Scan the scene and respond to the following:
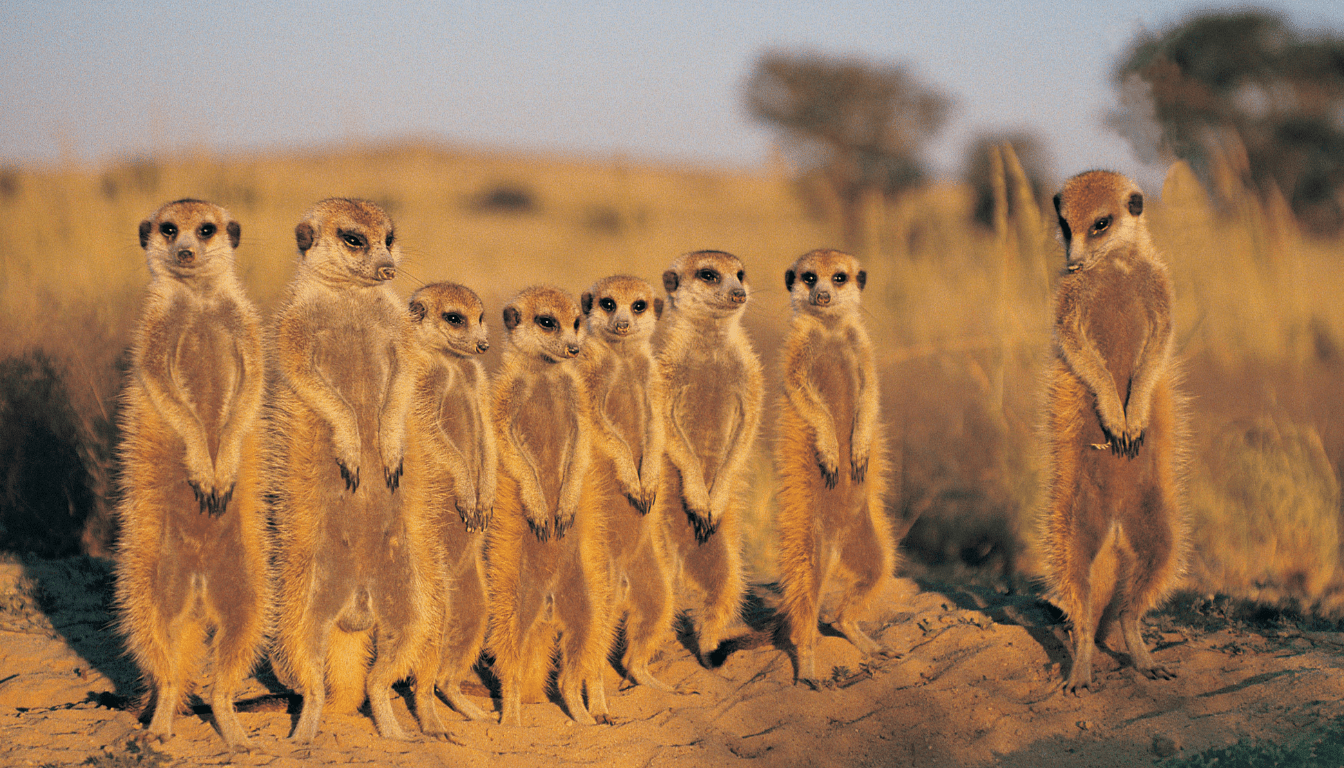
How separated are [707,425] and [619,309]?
1.95ft

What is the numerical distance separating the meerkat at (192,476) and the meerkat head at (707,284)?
1.56 metres

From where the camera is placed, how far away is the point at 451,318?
347 centimetres

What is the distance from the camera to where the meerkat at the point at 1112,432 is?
3.29 meters

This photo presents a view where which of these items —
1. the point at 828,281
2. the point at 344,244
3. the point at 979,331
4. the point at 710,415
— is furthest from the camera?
the point at 979,331

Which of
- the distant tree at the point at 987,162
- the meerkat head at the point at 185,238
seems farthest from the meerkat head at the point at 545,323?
the distant tree at the point at 987,162

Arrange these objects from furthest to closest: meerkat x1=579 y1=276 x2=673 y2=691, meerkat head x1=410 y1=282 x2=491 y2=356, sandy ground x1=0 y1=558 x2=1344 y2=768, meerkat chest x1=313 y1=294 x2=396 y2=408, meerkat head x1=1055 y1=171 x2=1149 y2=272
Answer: meerkat x1=579 y1=276 x2=673 y2=691 < meerkat head x1=410 y1=282 x2=491 y2=356 < meerkat head x1=1055 y1=171 x2=1149 y2=272 < meerkat chest x1=313 y1=294 x2=396 y2=408 < sandy ground x1=0 y1=558 x2=1344 y2=768

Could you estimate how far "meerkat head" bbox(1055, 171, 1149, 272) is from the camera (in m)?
3.34

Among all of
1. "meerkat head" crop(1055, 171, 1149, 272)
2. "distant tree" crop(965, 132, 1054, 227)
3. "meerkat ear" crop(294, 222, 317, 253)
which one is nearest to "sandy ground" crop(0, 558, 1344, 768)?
"meerkat head" crop(1055, 171, 1149, 272)

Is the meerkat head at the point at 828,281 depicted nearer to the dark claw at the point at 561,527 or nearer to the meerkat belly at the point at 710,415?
the meerkat belly at the point at 710,415

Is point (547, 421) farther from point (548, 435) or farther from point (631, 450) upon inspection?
point (631, 450)

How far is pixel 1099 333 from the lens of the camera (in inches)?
133

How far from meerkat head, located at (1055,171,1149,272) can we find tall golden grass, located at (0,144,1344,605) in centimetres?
125

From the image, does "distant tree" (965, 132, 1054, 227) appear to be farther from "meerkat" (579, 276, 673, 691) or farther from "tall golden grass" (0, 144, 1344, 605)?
"meerkat" (579, 276, 673, 691)

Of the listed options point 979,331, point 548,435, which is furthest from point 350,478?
point 979,331
